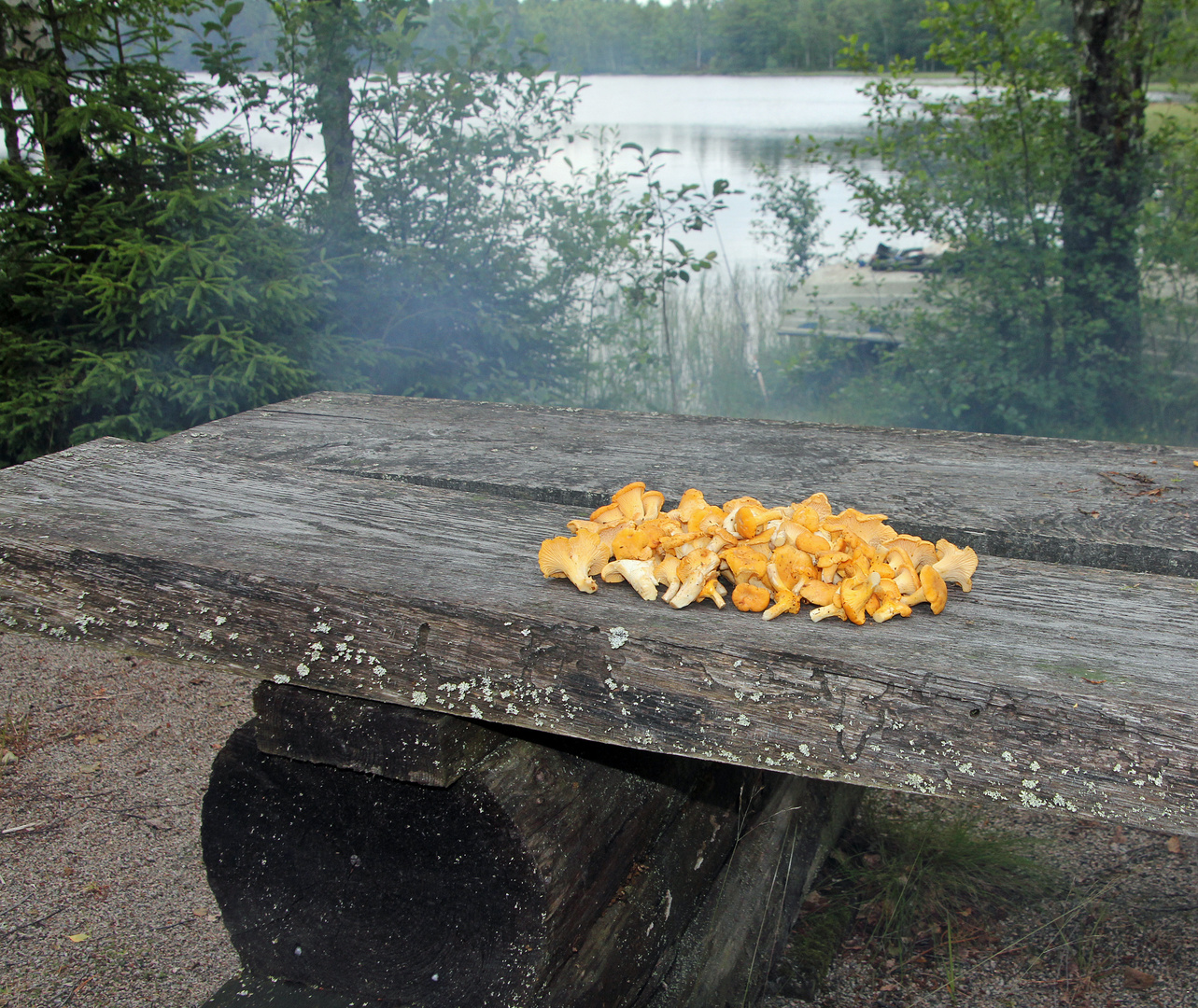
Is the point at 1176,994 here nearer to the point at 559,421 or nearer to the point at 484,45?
the point at 559,421

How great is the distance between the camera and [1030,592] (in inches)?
44.3

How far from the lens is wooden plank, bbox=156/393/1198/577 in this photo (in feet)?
4.48

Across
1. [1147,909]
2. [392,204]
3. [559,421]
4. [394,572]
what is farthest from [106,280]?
[1147,909]

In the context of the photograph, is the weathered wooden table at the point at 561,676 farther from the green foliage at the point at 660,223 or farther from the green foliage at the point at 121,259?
the green foliage at the point at 660,223

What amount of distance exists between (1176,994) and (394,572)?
1.63m

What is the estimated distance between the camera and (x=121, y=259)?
11.3 feet

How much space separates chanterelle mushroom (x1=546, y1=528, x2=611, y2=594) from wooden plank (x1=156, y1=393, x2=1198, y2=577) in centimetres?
36

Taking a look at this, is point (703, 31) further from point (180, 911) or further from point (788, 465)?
point (180, 911)

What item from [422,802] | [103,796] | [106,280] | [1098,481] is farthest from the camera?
[106,280]

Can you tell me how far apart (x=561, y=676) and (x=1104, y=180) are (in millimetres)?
4641

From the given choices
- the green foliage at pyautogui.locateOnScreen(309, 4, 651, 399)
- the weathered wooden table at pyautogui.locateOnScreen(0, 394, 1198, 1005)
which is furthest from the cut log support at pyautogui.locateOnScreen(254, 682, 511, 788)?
the green foliage at pyautogui.locateOnScreen(309, 4, 651, 399)

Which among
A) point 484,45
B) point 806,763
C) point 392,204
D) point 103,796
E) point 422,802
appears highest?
point 484,45

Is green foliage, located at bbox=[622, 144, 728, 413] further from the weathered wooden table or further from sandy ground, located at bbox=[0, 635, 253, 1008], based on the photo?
the weathered wooden table

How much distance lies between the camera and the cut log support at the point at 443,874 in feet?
3.98
